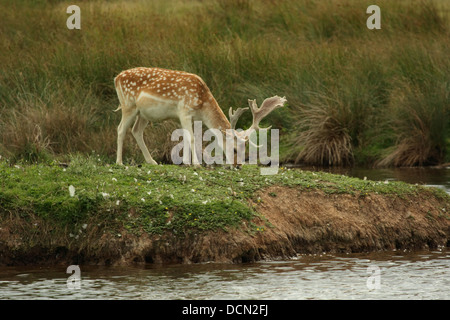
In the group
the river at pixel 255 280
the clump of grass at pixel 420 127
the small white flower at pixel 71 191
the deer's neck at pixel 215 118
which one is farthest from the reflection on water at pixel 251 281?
the clump of grass at pixel 420 127

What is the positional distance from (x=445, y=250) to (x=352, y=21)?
13.5 m

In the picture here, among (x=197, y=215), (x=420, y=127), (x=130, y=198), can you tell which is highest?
(x=420, y=127)

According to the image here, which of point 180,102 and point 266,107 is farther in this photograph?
point 266,107

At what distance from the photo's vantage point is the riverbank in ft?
36.1

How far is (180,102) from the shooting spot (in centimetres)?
1377

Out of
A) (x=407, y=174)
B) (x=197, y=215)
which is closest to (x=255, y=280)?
(x=197, y=215)

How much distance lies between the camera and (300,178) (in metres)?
13.0

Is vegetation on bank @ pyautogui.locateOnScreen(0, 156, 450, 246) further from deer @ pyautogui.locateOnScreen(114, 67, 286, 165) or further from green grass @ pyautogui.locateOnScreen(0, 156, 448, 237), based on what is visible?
deer @ pyautogui.locateOnScreen(114, 67, 286, 165)

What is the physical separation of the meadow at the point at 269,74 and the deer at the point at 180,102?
2799 mm

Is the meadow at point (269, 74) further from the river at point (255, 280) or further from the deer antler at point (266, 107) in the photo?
the river at point (255, 280)

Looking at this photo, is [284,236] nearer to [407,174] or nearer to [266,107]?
[266,107]

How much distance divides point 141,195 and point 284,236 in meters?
1.91

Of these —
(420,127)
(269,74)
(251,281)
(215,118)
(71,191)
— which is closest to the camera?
(251,281)

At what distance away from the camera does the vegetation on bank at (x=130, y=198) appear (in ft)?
36.3
